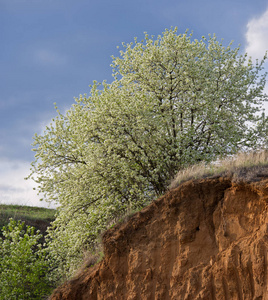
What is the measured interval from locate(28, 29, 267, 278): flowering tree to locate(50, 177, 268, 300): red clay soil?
4476 mm

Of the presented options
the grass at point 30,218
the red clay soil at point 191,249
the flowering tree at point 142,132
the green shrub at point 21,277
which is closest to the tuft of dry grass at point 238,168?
the red clay soil at point 191,249

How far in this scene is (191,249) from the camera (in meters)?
10.6

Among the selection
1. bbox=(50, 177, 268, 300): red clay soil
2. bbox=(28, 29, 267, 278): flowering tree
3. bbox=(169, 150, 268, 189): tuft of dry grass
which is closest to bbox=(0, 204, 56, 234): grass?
bbox=(28, 29, 267, 278): flowering tree

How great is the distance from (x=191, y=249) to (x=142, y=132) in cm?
877

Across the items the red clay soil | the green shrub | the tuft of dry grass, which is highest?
the tuft of dry grass

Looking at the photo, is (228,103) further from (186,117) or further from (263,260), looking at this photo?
(263,260)

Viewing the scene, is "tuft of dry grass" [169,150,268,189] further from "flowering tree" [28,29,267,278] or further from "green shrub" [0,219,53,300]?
"green shrub" [0,219,53,300]

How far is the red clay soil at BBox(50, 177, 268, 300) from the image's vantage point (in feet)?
31.6

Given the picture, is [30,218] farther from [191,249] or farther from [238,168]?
[238,168]

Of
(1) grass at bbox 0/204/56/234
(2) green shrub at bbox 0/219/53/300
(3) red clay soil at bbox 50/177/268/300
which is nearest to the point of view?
(3) red clay soil at bbox 50/177/268/300

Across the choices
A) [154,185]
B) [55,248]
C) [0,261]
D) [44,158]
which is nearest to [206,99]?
[154,185]

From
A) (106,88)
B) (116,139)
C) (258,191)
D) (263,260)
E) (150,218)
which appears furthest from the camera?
(106,88)

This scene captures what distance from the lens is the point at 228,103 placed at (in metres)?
21.8

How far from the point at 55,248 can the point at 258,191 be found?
1341 cm
